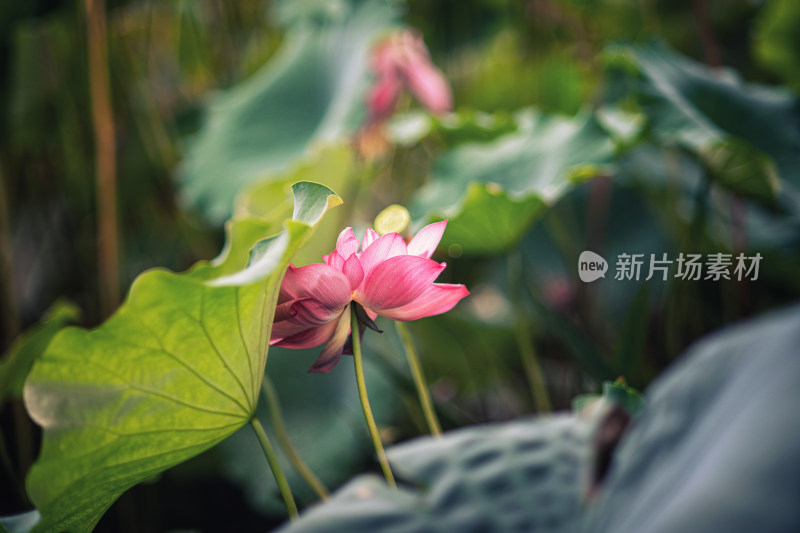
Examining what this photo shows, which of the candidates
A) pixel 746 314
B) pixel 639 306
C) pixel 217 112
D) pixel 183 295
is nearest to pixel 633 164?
pixel 746 314

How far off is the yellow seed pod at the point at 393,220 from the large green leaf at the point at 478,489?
126mm

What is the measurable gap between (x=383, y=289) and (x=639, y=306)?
39 centimetres

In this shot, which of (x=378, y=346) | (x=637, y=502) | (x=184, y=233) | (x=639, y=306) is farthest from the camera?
(x=184, y=233)

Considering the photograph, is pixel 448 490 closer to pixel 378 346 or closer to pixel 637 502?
pixel 637 502

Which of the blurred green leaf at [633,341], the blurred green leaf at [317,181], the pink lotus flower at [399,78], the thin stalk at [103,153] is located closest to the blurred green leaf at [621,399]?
the blurred green leaf at [633,341]

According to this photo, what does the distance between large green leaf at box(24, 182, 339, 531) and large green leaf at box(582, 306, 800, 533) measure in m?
0.19

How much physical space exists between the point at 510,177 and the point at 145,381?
42 cm

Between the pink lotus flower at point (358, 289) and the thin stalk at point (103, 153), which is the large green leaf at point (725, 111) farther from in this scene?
the thin stalk at point (103, 153)

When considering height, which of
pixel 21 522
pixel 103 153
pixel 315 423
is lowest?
pixel 315 423

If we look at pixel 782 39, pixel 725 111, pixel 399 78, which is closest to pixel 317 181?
pixel 399 78

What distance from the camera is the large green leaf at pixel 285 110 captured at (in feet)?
2.63

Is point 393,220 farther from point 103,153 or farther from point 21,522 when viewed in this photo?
point 103,153

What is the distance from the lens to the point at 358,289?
0.97 ft

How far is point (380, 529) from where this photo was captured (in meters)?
0.25
